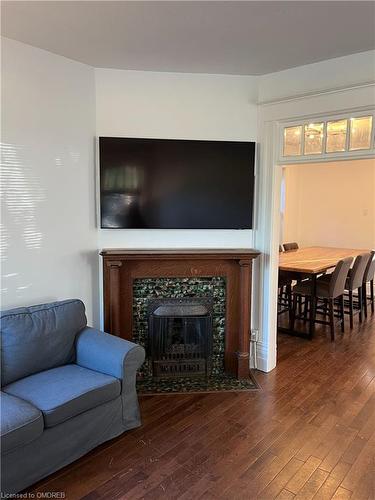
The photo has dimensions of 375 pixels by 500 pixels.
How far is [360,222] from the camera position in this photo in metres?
6.52

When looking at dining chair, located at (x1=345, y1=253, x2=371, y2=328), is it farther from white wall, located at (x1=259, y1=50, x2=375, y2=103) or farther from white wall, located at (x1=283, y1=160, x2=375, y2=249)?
white wall, located at (x1=259, y1=50, x2=375, y2=103)

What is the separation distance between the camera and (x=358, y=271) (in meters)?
4.98

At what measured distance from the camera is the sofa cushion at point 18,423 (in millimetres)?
1845

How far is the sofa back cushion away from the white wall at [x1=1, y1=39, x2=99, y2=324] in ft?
1.02

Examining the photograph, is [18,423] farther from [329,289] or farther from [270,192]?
[329,289]

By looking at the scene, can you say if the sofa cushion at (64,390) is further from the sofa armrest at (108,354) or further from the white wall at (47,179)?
the white wall at (47,179)

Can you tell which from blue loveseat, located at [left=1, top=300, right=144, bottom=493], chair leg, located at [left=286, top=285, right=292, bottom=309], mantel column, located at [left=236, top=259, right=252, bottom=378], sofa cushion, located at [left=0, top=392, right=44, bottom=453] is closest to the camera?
sofa cushion, located at [left=0, top=392, right=44, bottom=453]

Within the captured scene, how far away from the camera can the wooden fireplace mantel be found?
10.3 ft

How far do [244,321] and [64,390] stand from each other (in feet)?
5.52

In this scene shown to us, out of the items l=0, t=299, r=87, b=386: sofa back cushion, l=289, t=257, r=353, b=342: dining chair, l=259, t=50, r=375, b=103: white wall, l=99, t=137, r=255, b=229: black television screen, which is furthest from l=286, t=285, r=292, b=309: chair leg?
l=0, t=299, r=87, b=386: sofa back cushion

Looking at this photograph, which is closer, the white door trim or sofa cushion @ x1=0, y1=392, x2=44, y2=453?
sofa cushion @ x1=0, y1=392, x2=44, y2=453

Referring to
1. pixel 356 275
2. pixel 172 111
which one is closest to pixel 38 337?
pixel 172 111

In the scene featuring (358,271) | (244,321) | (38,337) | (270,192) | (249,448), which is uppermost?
(270,192)

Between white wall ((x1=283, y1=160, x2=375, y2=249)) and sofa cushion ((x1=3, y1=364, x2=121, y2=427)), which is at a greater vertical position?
white wall ((x1=283, y1=160, x2=375, y2=249))
